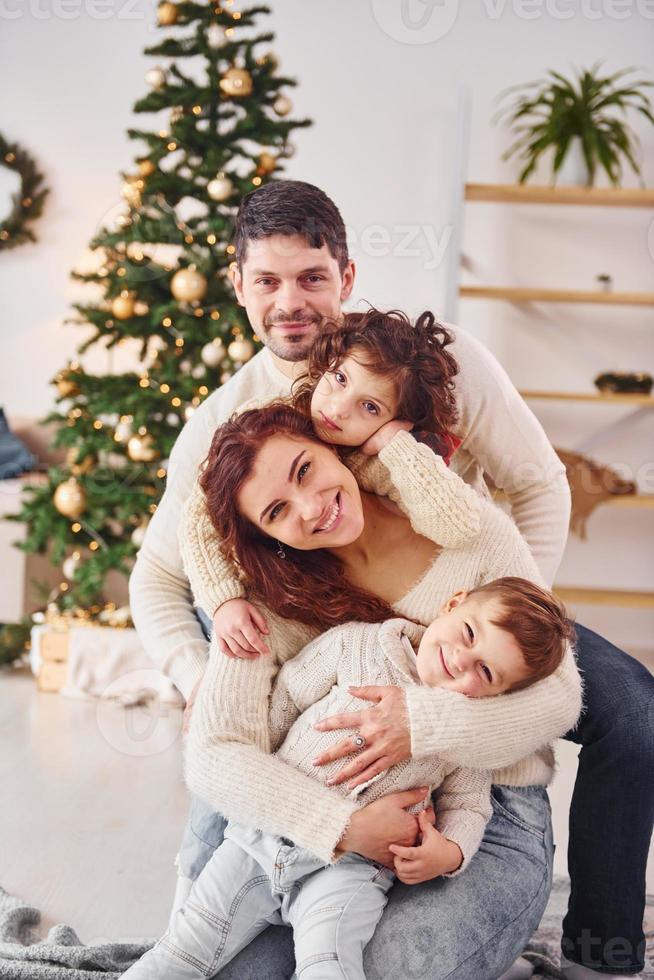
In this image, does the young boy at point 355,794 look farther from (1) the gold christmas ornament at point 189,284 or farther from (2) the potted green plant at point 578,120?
(2) the potted green plant at point 578,120

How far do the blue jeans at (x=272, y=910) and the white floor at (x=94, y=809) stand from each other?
634mm

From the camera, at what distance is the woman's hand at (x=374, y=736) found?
1.22 m

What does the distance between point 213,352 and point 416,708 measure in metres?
2.08

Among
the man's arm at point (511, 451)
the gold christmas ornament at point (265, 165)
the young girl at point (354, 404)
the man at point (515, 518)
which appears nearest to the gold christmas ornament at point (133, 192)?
the gold christmas ornament at point (265, 165)

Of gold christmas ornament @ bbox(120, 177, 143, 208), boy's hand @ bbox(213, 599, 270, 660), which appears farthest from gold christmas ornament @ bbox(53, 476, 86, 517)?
boy's hand @ bbox(213, 599, 270, 660)

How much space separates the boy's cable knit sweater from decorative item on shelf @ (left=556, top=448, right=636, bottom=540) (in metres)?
2.54

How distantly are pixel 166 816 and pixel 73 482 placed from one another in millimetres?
1343

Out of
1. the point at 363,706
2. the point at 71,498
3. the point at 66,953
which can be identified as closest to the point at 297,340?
the point at 363,706

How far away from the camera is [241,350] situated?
3.07m

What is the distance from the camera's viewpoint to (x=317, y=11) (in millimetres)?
4113

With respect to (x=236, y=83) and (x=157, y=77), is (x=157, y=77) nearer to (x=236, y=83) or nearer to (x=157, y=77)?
(x=157, y=77)

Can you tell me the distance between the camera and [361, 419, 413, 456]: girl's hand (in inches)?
53.2

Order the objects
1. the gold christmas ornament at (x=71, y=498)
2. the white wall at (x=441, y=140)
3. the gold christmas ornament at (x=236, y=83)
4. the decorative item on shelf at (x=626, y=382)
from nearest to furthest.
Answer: the gold christmas ornament at (x=236, y=83) → the gold christmas ornament at (x=71, y=498) → the decorative item on shelf at (x=626, y=382) → the white wall at (x=441, y=140)

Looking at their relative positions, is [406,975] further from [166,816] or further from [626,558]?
[626,558]
